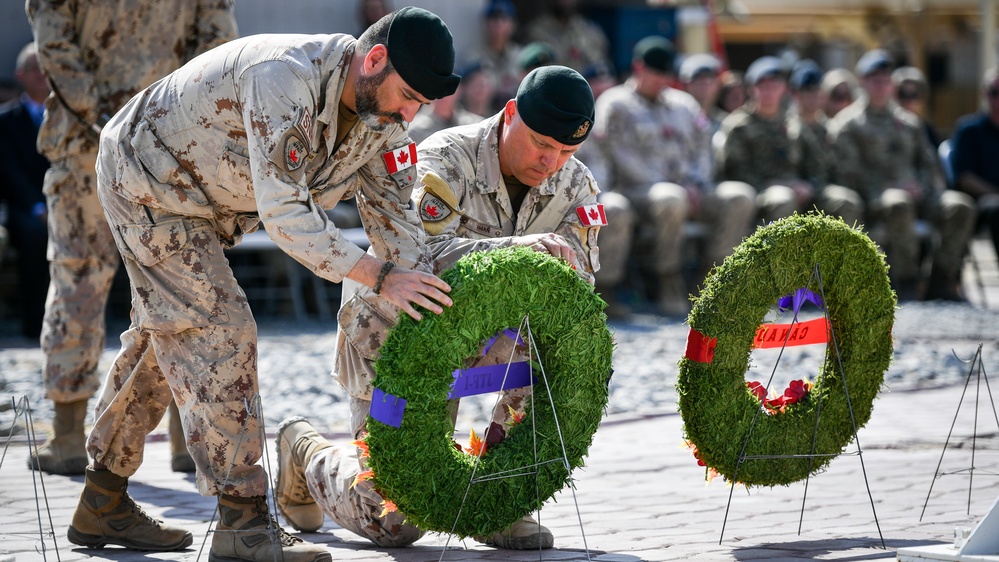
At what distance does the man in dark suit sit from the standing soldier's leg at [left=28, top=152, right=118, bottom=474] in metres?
4.27

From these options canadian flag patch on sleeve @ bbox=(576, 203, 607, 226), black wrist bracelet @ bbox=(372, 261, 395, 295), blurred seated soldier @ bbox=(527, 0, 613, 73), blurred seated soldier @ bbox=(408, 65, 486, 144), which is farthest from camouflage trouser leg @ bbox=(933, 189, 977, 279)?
black wrist bracelet @ bbox=(372, 261, 395, 295)

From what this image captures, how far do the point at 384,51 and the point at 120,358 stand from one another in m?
1.45

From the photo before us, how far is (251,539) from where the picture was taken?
3.99m

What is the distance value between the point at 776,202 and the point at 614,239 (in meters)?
1.99

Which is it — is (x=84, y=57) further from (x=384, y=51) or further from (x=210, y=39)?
(x=384, y=51)

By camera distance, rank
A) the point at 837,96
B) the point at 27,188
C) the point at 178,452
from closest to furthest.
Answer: the point at 178,452 → the point at 27,188 → the point at 837,96

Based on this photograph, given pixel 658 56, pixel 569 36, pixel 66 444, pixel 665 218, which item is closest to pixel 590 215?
pixel 66 444

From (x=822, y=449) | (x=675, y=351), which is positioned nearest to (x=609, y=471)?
(x=822, y=449)

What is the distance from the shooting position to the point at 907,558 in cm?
374

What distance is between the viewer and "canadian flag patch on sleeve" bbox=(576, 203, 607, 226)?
4.77m

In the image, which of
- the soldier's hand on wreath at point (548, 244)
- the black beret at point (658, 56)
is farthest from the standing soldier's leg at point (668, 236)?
the soldier's hand on wreath at point (548, 244)

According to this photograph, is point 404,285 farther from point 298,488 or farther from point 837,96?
point 837,96

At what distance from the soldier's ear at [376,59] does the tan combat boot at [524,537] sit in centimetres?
160

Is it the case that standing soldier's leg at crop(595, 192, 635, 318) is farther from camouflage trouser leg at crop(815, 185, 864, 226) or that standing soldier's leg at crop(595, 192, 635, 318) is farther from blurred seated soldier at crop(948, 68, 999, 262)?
blurred seated soldier at crop(948, 68, 999, 262)
